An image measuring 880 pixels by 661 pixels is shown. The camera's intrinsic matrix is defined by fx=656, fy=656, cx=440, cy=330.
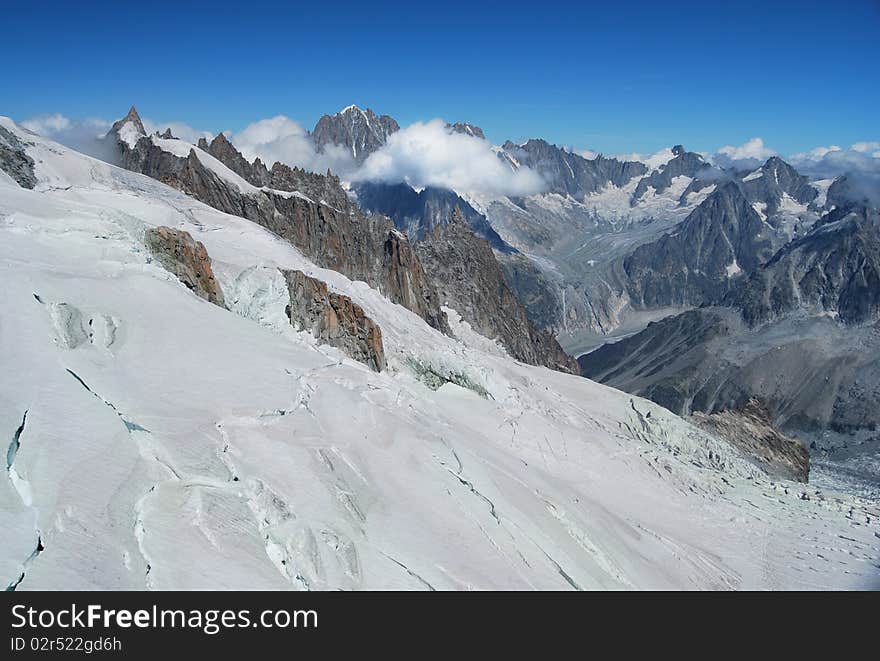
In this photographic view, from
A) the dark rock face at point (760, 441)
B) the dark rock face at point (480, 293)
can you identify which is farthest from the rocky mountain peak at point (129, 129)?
the dark rock face at point (760, 441)

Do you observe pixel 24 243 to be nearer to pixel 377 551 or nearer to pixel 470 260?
pixel 377 551

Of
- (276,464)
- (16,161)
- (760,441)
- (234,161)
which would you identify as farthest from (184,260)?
(234,161)

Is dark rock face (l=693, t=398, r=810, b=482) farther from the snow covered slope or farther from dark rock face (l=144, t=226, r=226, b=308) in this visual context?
dark rock face (l=144, t=226, r=226, b=308)

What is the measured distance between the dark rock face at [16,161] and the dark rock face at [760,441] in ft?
190

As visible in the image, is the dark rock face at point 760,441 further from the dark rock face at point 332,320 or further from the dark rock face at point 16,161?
the dark rock face at point 16,161

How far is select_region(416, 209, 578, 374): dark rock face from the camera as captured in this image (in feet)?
331

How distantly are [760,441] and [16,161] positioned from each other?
65.4 metres

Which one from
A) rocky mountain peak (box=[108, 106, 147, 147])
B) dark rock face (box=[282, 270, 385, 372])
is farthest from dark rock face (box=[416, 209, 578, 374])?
dark rock face (box=[282, 270, 385, 372])

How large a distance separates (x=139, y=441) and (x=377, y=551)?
23.3 feet

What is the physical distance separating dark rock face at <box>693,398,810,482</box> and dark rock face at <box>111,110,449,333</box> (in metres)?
32.9

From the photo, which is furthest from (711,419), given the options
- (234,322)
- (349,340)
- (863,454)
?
(863,454)

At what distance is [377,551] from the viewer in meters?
18.7

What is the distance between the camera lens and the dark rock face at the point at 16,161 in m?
41.4

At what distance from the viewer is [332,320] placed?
36.3 m
